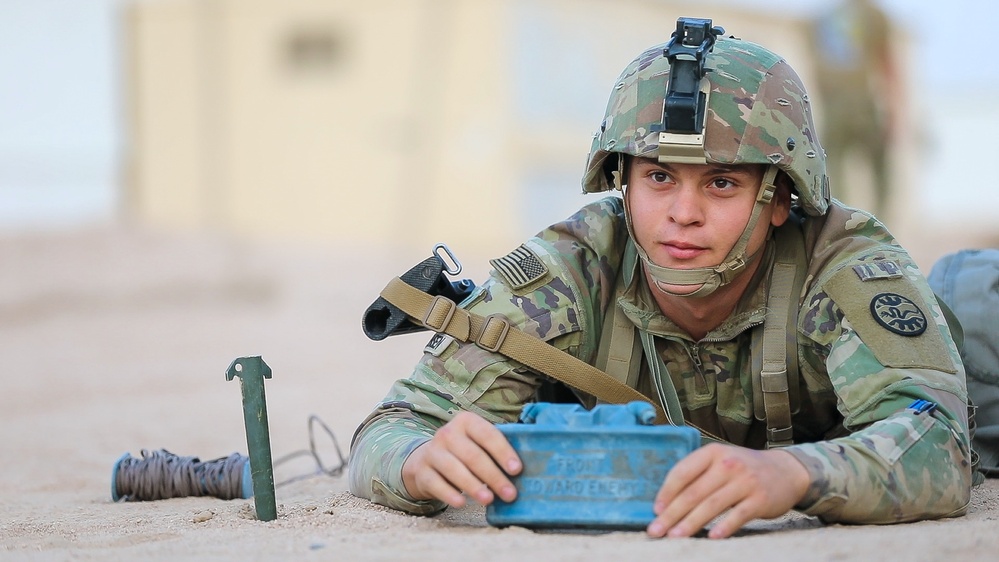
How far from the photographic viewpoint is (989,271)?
13.2 ft

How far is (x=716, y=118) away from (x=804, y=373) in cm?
67

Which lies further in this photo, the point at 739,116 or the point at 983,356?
the point at 983,356

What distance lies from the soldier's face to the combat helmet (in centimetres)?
3

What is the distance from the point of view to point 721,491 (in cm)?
254

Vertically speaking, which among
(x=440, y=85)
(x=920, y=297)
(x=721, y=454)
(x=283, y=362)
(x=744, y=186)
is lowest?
(x=283, y=362)

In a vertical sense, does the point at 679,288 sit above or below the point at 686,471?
above

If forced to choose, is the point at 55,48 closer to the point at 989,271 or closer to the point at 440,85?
the point at 440,85

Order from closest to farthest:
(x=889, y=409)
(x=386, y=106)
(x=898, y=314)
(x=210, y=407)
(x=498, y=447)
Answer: (x=498, y=447) → (x=889, y=409) → (x=898, y=314) → (x=210, y=407) → (x=386, y=106)

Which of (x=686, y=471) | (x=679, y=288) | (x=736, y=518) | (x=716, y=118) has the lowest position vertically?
(x=736, y=518)

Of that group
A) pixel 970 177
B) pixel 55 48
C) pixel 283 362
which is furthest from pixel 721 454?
pixel 970 177

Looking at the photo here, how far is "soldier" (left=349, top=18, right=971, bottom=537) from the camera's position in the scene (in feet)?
9.19

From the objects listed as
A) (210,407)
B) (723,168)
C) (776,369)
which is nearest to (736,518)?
(776,369)

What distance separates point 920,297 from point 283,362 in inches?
248

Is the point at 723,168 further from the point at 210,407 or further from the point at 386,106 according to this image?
the point at 386,106
